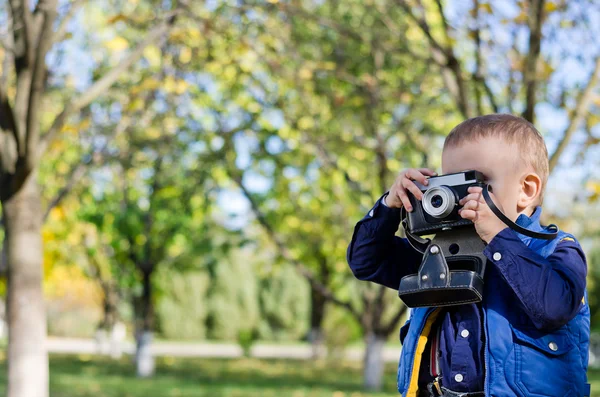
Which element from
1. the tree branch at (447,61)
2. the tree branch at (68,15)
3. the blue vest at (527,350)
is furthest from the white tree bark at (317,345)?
the blue vest at (527,350)

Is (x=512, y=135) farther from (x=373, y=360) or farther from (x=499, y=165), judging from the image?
(x=373, y=360)

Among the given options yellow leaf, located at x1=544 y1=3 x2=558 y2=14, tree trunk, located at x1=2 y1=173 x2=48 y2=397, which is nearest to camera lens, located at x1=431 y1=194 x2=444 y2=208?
tree trunk, located at x1=2 y1=173 x2=48 y2=397

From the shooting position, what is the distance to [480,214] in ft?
6.05

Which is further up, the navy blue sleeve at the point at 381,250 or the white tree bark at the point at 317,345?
the navy blue sleeve at the point at 381,250

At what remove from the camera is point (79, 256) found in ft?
72.3

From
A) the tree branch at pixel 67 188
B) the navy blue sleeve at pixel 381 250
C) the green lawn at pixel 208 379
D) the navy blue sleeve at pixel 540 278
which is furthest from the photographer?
the green lawn at pixel 208 379

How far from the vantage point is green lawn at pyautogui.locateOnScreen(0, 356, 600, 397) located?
1211 centimetres

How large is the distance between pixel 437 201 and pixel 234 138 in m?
8.43

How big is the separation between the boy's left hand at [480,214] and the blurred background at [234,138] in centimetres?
345

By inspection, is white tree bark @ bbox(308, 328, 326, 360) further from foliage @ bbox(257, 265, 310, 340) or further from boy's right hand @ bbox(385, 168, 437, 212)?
boy's right hand @ bbox(385, 168, 437, 212)

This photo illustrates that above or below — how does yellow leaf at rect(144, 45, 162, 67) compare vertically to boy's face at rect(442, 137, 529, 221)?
above

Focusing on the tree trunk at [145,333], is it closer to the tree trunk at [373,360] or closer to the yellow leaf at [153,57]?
the tree trunk at [373,360]

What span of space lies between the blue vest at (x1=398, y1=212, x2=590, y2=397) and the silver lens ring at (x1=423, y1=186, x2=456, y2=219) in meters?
0.21

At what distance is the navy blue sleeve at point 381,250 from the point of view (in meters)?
2.15
